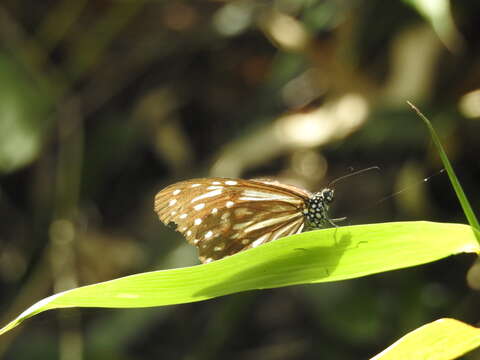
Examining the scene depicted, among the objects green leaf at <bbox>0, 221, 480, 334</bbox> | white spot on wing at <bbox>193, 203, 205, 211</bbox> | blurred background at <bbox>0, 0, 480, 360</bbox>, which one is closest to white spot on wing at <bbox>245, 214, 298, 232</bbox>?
white spot on wing at <bbox>193, 203, 205, 211</bbox>

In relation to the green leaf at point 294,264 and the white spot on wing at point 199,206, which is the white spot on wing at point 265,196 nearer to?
the white spot on wing at point 199,206

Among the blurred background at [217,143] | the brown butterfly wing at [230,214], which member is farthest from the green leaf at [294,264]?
the blurred background at [217,143]

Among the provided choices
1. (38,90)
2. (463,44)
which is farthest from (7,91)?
(463,44)

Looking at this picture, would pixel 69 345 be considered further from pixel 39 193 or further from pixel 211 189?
pixel 211 189

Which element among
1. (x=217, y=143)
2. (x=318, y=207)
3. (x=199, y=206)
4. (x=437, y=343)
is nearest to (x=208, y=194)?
(x=199, y=206)

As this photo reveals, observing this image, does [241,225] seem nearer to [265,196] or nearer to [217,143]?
[265,196]

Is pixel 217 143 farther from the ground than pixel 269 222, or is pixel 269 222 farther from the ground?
pixel 217 143
